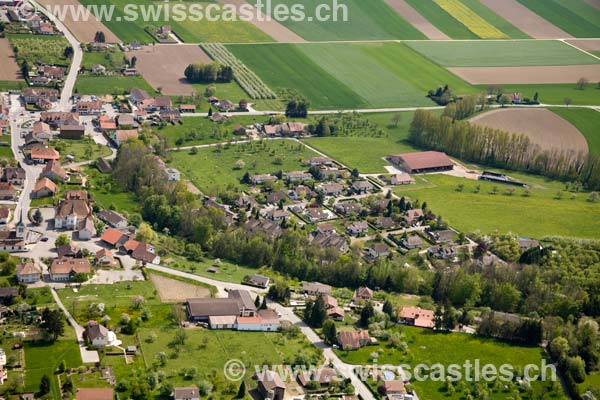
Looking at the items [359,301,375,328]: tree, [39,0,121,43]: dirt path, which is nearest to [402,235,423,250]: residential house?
[359,301,375,328]: tree

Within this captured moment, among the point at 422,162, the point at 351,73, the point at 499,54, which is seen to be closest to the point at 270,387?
the point at 422,162

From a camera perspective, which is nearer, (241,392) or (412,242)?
(241,392)

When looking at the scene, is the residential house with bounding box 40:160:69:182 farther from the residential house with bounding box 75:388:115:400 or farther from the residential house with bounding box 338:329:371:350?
the residential house with bounding box 75:388:115:400

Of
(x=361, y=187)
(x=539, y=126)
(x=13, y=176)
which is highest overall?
(x=539, y=126)

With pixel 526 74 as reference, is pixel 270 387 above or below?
below

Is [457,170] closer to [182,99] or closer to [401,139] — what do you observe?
[401,139]

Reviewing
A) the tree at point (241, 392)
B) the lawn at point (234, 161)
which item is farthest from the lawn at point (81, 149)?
the tree at point (241, 392)

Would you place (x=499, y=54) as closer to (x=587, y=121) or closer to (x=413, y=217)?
(x=587, y=121)
